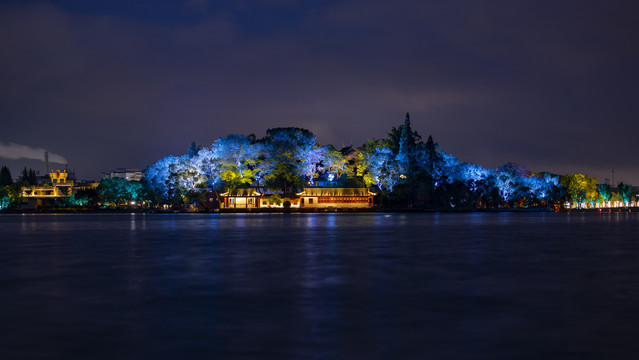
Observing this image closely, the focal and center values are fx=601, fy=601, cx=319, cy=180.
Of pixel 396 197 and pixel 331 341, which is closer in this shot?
pixel 331 341

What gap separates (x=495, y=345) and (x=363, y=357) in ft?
8.47

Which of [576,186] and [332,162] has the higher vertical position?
[332,162]

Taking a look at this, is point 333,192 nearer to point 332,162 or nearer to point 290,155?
point 332,162

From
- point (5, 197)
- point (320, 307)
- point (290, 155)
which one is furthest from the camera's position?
point (5, 197)

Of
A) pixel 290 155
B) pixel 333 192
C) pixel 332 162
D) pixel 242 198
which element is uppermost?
pixel 290 155

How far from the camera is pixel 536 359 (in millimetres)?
9867

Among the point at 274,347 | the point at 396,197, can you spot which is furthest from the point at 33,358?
the point at 396,197

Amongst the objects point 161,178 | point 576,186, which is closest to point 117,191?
point 161,178

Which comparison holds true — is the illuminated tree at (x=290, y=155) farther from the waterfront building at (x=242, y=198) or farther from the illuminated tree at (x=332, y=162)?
the waterfront building at (x=242, y=198)

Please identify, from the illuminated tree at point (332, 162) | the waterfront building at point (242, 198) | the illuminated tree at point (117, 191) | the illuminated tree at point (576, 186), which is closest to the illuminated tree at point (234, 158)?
the waterfront building at point (242, 198)

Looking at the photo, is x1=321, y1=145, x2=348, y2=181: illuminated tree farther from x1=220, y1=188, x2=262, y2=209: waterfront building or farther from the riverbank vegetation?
x1=220, y1=188, x2=262, y2=209: waterfront building

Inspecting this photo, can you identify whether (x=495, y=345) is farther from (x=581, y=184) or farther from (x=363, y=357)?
(x=581, y=184)

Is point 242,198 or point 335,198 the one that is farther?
point 335,198

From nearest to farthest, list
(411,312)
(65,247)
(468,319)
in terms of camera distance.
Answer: (468,319) < (411,312) < (65,247)
